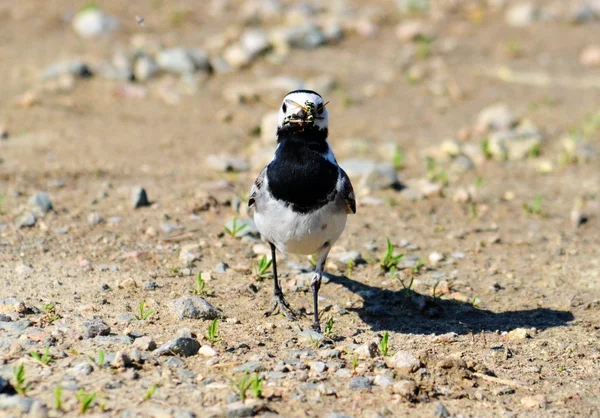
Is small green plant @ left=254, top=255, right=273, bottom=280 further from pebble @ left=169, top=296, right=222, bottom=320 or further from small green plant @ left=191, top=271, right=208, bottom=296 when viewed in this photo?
pebble @ left=169, top=296, right=222, bottom=320

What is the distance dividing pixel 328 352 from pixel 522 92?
8261 mm

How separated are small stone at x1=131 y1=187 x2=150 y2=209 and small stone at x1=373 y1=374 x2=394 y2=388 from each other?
3.79 metres

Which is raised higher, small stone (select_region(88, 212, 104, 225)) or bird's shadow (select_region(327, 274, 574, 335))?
small stone (select_region(88, 212, 104, 225))

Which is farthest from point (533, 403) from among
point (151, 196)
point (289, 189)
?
point (151, 196)

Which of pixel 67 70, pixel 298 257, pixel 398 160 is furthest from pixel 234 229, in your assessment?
pixel 67 70

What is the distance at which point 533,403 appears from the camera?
202 inches

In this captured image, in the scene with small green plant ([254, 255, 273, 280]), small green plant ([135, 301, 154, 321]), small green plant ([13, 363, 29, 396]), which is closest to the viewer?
small green plant ([13, 363, 29, 396])

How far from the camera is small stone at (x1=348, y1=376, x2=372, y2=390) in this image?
202 inches

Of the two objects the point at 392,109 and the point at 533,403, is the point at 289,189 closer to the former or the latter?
the point at 533,403

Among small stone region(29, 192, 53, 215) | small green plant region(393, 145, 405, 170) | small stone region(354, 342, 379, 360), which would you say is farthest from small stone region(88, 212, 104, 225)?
small green plant region(393, 145, 405, 170)

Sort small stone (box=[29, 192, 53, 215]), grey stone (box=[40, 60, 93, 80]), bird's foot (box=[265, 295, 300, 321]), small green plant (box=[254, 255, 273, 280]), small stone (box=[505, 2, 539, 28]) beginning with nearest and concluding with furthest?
bird's foot (box=[265, 295, 300, 321])
small green plant (box=[254, 255, 273, 280])
small stone (box=[29, 192, 53, 215])
grey stone (box=[40, 60, 93, 80])
small stone (box=[505, 2, 539, 28])

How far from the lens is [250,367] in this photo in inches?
206

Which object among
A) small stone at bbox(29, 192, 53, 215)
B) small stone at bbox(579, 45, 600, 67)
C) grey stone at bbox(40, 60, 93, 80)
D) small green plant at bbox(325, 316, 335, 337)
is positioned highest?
small stone at bbox(579, 45, 600, 67)

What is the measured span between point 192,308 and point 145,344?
75 centimetres
